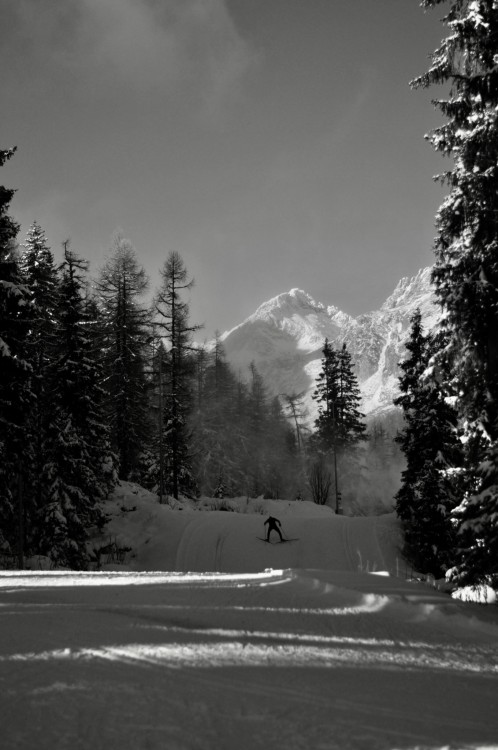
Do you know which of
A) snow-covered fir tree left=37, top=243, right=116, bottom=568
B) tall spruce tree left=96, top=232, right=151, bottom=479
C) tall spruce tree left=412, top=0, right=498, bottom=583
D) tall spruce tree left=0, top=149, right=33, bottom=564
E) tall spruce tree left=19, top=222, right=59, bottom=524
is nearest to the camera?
tall spruce tree left=412, top=0, right=498, bottom=583

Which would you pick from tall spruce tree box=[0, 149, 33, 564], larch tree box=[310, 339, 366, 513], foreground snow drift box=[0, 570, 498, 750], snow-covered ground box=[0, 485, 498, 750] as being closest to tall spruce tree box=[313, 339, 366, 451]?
larch tree box=[310, 339, 366, 513]

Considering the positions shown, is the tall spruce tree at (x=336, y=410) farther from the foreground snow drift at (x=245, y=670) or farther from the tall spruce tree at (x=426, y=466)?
the foreground snow drift at (x=245, y=670)

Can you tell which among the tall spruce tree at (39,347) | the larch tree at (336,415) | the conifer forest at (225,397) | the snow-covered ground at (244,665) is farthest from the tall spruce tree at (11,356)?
the larch tree at (336,415)

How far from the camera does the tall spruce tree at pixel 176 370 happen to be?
102 feet

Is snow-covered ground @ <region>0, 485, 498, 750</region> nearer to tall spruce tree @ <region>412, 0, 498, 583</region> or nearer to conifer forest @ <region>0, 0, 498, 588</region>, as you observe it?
tall spruce tree @ <region>412, 0, 498, 583</region>

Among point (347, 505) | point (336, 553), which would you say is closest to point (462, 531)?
point (336, 553)

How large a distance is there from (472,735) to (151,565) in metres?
21.7

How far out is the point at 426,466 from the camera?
21.3 meters

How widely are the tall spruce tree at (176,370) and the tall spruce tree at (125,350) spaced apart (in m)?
1.58

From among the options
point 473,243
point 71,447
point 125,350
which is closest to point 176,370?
point 125,350

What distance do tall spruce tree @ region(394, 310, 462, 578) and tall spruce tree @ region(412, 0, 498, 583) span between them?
10078mm

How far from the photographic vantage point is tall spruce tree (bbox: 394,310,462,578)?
20.8 meters

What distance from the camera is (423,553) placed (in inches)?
846

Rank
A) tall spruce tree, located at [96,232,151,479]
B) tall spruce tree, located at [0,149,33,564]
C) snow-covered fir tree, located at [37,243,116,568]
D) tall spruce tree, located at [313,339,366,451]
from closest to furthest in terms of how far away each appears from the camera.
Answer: tall spruce tree, located at [0,149,33,564] < snow-covered fir tree, located at [37,243,116,568] < tall spruce tree, located at [96,232,151,479] < tall spruce tree, located at [313,339,366,451]
